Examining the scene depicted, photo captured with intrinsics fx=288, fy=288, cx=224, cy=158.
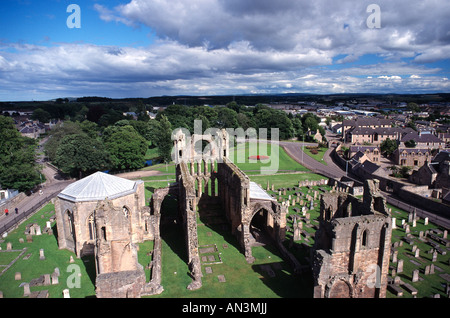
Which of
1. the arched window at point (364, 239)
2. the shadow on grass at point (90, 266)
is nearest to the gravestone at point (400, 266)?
the arched window at point (364, 239)

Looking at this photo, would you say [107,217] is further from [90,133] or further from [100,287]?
[90,133]

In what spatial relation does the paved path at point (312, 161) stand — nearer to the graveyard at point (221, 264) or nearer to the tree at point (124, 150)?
the graveyard at point (221, 264)

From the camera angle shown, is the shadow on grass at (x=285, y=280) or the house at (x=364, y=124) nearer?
the shadow on grass at (x=285, y=280)

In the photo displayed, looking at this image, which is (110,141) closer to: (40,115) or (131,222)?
(131,222)

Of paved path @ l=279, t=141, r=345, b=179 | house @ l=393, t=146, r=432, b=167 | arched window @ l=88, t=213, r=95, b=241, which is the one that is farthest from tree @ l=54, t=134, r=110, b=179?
house @ l=393, t=146, r=432, b=167

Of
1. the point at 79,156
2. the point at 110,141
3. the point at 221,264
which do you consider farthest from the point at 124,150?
the point at 221,264
